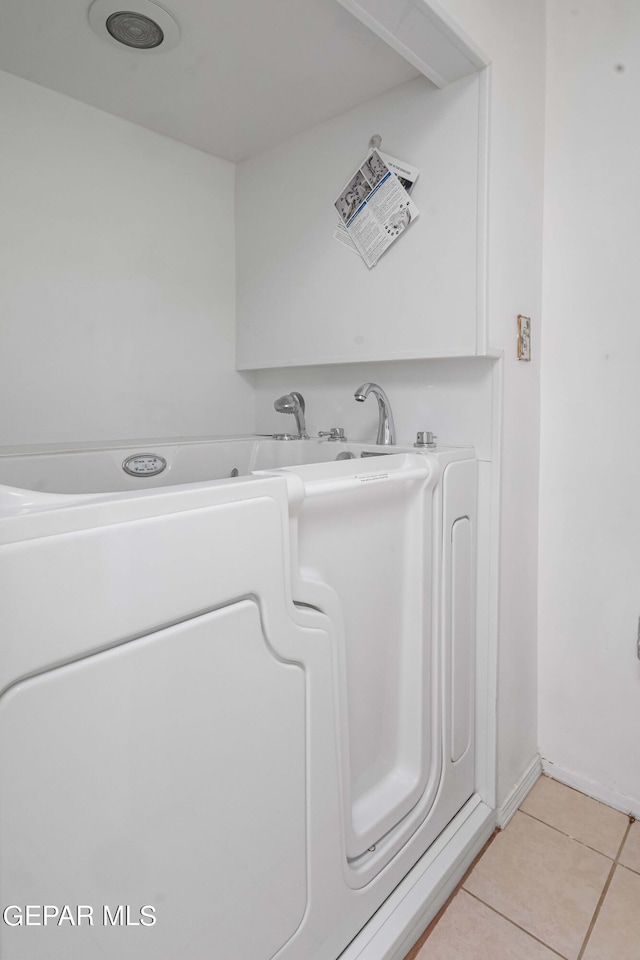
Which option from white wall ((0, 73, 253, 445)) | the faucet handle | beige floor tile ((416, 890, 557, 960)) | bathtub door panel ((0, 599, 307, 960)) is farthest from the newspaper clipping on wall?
beige floor tile ((416, 890, 557, 960))

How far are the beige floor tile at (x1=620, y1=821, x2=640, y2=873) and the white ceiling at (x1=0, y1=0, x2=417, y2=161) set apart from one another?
196 centimetres

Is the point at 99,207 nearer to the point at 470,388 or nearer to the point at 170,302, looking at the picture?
the point at 170,302

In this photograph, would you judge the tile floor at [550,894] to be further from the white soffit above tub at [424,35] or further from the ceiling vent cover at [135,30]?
the ceiling vent cover at [135,30]

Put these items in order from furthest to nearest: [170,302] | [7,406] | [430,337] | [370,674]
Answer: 1. [170,302]
2. [7,406]
3. [430,337]
4. [370,674]

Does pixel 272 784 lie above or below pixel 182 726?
below

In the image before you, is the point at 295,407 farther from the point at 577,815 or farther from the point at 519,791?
the point at 577,815

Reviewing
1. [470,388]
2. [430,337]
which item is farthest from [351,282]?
[470,388]

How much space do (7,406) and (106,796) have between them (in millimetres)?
1205

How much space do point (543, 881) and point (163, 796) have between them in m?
1.03

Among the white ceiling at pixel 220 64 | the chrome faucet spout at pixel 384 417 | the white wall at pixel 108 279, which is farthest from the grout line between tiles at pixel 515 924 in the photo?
the white ceiling at pixel 220 64

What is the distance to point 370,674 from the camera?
109 centimetres

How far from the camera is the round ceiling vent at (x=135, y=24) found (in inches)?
47.9

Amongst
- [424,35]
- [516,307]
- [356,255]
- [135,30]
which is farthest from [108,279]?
[516,307]

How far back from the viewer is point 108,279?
1.67 metres
